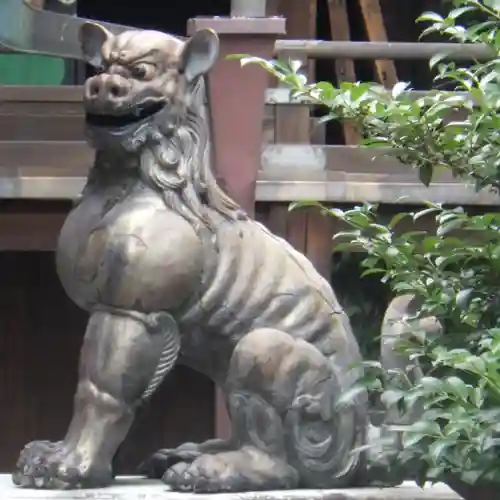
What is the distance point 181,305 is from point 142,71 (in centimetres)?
62

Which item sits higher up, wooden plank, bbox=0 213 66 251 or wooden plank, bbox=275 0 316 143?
wooden plank, bbox=275 0 316 143

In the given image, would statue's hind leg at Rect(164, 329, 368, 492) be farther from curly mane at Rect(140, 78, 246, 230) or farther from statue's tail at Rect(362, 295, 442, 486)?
curly mane at Rect(140, 78, 246, 230)

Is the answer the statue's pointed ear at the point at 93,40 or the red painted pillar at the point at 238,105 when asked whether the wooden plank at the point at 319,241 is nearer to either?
the red painted pillar at the point at 238,105

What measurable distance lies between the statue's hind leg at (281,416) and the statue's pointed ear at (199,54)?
0.71 meters

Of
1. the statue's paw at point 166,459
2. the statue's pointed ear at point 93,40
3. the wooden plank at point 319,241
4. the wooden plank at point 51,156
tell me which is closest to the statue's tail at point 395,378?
the statue's paw at point 166,459

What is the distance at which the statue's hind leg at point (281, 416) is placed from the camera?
3.24 meters

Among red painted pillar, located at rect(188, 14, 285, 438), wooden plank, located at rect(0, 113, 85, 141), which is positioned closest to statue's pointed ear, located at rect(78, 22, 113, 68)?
red painted pillar, located at rect(188, 14, 285, 438)

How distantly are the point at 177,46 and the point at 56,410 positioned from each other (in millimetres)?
3693

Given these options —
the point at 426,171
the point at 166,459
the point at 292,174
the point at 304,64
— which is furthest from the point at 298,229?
the point at 426,171

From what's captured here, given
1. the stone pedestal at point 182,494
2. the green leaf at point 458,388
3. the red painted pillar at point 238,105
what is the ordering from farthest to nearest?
the red painted pillar at point 238,105 < the stone pedestal at point 182,494 < the green leaf at point 458,388

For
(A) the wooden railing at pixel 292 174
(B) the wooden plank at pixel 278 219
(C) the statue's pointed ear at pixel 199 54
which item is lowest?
(B) the wooden plank at pixel 278 219

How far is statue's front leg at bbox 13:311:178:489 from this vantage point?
3.13 metres

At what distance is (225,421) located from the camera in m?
5.07

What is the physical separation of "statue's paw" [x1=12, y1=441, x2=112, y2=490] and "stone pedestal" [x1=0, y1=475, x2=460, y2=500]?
2 centimetres
